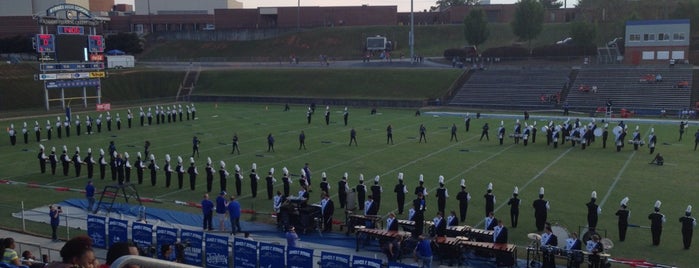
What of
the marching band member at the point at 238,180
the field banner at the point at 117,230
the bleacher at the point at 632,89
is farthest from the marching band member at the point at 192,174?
the bleacher at the point at 632,89

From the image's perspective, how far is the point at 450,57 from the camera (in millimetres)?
69000

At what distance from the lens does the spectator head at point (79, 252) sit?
423 cm

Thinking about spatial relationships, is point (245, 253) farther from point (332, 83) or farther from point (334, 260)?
point (332, 83)

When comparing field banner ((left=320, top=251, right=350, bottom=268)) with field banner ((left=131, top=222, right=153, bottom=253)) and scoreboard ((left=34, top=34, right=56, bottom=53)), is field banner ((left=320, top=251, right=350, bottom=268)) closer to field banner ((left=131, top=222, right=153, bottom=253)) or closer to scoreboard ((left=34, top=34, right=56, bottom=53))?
field banner ((left=131, top=222, right=153, bottom=253))

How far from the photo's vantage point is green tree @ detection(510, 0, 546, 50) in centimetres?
6762

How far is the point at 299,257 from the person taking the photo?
12109 mm

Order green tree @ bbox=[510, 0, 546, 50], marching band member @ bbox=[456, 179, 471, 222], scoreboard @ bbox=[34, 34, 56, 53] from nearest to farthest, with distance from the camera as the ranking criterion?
marching band member @ bbox=[456, 179, 471, 222] → scoreboard @ bbox=[34, 34, 56, 53] → green tree @ bbox=[510, 0, 546, 50]

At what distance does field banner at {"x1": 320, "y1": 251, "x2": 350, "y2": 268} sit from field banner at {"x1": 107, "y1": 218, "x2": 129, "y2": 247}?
511cm

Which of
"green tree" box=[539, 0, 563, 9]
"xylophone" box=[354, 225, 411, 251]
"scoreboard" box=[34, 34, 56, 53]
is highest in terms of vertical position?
"green tree" box=[539, 0, 563, 9]

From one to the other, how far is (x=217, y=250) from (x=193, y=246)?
66 cm

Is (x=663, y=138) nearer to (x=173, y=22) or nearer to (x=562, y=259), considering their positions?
(x=562, y=259)

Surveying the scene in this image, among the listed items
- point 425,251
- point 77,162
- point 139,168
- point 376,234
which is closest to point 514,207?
point 376,234

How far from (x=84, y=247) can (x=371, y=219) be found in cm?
1166

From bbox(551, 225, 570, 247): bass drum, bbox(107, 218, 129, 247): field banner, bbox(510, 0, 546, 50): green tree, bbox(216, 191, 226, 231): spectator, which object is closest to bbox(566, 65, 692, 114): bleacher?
bbox(510, 0, 546, 50): green tree
